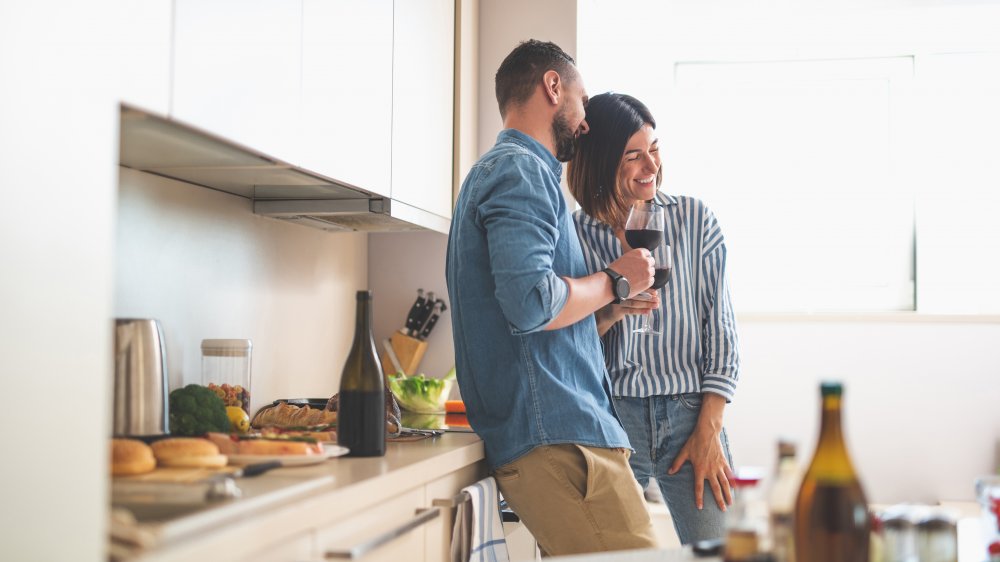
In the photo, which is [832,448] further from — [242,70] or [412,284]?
[412,284]

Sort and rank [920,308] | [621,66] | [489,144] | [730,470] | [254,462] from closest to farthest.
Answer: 1. [254,462]
2. [730,470]
3. [489,144]
4. [621,66]
5. [920,308]

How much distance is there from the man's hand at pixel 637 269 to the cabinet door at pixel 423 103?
0.72 metres

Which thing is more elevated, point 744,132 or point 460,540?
point 744,132

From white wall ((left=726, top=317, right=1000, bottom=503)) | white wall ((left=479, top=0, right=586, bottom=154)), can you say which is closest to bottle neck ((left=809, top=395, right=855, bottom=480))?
white wall ((left=479, top=0, right=586, bottom=154))

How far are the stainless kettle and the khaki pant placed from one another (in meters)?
0.67

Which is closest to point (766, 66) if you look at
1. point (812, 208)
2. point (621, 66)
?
point (812, 208)

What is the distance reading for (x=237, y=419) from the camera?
1.96 meters

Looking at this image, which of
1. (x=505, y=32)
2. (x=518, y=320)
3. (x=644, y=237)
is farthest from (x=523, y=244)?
(x=505, y=32)

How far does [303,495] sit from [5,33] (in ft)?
2.20

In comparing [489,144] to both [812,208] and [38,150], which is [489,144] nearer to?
[812,208]

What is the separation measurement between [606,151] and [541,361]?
0.66 m

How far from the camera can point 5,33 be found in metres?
1.08

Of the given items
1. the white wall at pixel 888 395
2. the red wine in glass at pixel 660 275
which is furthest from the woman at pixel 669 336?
the white wall at pixel 888 395

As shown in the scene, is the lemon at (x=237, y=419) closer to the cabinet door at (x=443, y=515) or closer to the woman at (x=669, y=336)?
the cabinet door at (x=443, y=515)
